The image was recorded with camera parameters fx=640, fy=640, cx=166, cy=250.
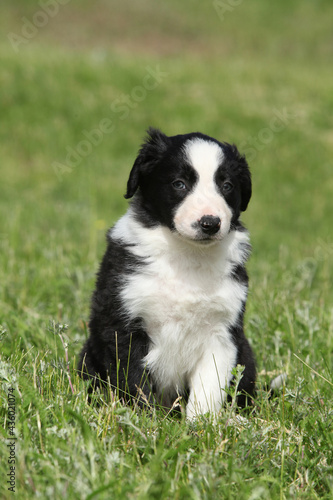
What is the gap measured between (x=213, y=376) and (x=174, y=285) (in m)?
0.51

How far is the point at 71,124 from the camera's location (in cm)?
1233

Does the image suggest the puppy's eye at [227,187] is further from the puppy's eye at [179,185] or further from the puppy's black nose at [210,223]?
the puppy's black nose at [210,223]

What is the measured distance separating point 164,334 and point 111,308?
0.31 meters

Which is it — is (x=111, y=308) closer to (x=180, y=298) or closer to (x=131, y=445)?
(x=180, y=298)

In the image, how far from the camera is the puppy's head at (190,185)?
10.3 feet

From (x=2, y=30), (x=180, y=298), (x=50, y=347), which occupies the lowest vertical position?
(x=50, y=347)

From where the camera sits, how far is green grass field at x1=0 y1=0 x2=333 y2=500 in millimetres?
2426

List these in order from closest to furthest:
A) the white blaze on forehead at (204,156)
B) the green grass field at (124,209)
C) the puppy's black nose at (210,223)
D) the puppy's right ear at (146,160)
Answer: the green grass field at (124,209) → the puppy's black nose at (210,223) → the white blaze on forehead at (204,156) → the puppy's right ear at (146,160)

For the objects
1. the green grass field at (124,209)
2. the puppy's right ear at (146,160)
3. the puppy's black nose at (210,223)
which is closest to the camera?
the green grass field at (124,209)

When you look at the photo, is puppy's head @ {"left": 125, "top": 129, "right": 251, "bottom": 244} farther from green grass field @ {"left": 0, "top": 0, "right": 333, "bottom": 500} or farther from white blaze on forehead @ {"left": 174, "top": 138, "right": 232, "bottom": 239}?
green grass field @ {"left": 0, "top": 0, "right": 333, "bottom": 500}

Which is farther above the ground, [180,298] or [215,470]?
[180,298]

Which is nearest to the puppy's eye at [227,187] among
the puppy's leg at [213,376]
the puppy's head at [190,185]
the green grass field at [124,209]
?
the puppy's head at [190,185]

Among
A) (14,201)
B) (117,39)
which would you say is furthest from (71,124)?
(117,39)

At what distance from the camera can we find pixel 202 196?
126 inches
